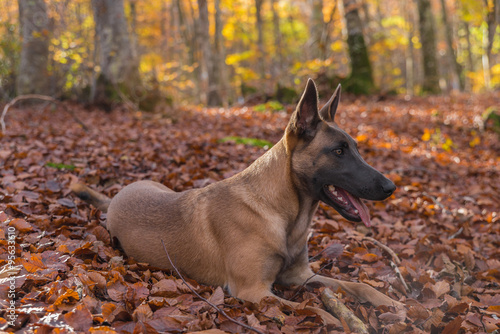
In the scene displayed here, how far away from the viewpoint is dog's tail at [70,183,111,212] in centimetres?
→ 480

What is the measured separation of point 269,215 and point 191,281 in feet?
3.15

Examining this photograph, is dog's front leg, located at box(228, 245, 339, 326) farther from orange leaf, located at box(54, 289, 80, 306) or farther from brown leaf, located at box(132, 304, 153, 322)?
orange leaf, located at box(54, 289, 80, 306)

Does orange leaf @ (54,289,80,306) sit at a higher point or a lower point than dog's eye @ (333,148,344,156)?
lower

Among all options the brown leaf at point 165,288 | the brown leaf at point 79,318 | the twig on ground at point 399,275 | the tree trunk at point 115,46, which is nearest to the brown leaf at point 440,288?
the twig on ground at point 399,275

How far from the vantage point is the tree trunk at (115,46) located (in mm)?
12102

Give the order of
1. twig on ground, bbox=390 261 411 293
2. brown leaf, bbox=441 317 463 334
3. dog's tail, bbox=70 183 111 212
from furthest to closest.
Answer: dog's tail, bbox=70 183 111 212 < twig on ground, bbox=390 261 411 293 < brown leaf, bbox=441 317 463 334

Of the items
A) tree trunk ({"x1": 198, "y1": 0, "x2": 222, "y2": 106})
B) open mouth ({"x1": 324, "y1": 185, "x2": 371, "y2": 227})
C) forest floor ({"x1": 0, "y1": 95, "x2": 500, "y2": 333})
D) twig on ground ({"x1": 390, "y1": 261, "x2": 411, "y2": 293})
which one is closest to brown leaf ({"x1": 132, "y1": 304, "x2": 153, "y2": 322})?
forest floor ({"x1": 0, "y1": 95, "x2": 500, "y2": 333})

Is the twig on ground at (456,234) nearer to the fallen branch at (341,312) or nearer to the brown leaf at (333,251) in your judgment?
the brown leaf at (333,251)

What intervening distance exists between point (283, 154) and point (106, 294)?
6.27ft

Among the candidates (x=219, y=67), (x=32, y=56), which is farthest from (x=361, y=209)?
(x=219, y=67)

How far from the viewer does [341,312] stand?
10.6 feet

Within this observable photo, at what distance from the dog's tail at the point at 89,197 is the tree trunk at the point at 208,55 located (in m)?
13.6

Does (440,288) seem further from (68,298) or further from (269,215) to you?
(68,298)

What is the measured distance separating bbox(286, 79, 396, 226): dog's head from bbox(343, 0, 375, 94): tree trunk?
47.6 ft
